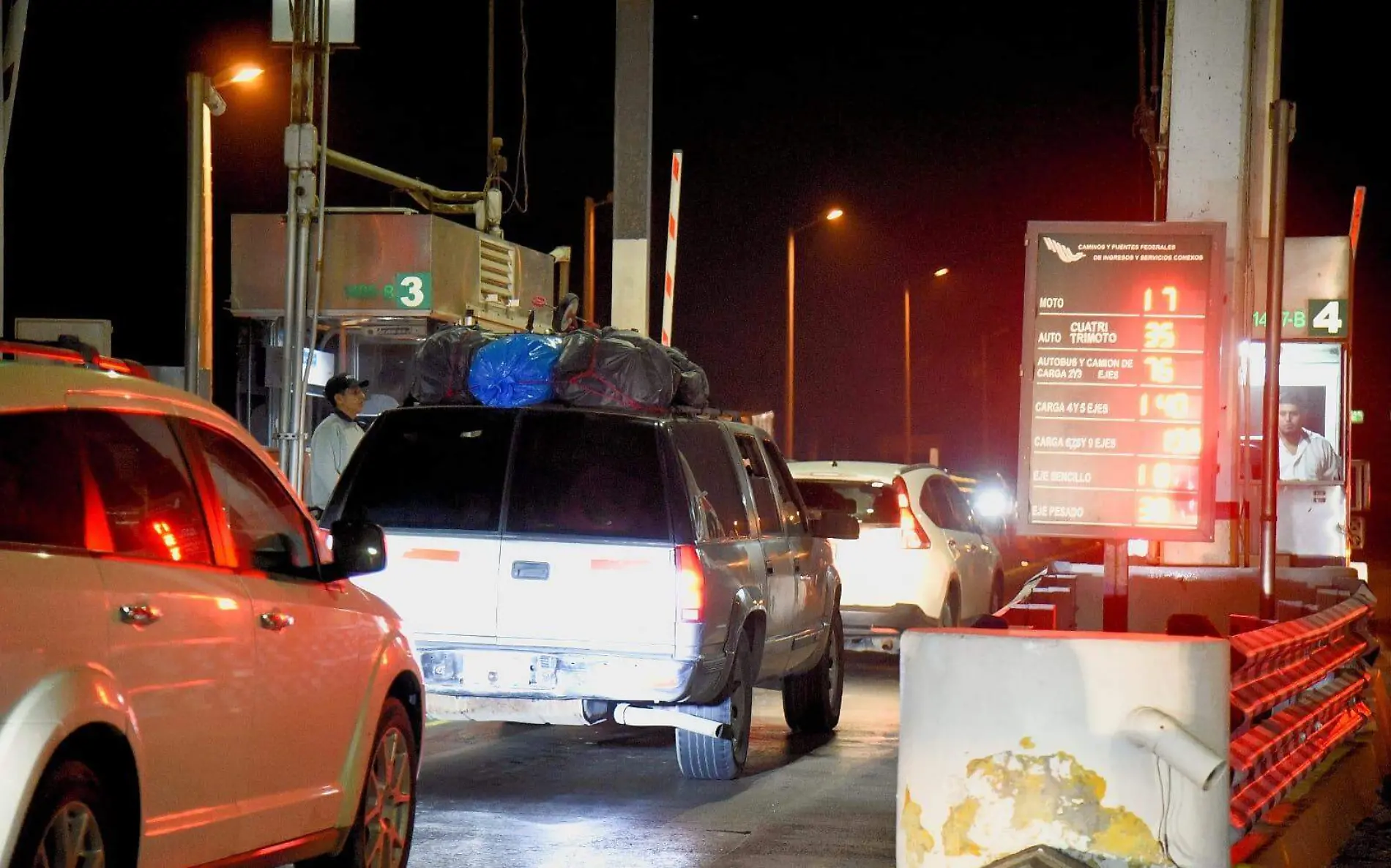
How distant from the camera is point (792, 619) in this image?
1106cm

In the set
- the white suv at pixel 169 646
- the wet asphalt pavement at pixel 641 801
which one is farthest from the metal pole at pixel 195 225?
the white suv at pixel 169 646

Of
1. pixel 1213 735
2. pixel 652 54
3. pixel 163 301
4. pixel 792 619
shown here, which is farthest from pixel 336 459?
pixel 163 301

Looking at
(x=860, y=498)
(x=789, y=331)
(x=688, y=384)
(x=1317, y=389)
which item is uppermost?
(x=789, y=331)

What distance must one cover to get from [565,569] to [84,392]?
4238 millimetres

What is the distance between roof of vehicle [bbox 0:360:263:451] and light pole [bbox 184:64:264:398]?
29.3 feet

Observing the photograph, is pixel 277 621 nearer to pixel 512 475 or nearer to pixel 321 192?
pixel 512 475

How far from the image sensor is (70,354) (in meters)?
5.34

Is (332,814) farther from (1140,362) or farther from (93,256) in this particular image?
(93,256)

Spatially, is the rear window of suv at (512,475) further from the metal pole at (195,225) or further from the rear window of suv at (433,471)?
the metal pole at (195,225)

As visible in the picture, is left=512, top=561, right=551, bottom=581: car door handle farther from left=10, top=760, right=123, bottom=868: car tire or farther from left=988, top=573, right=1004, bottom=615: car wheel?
left=988, top=573, right=1004, bottom=615: car wheel

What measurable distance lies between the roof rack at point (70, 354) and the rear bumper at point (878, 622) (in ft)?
32.1

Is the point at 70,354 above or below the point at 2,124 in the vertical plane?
below

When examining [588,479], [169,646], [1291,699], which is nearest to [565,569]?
[588,479]

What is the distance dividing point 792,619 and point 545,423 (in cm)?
227
